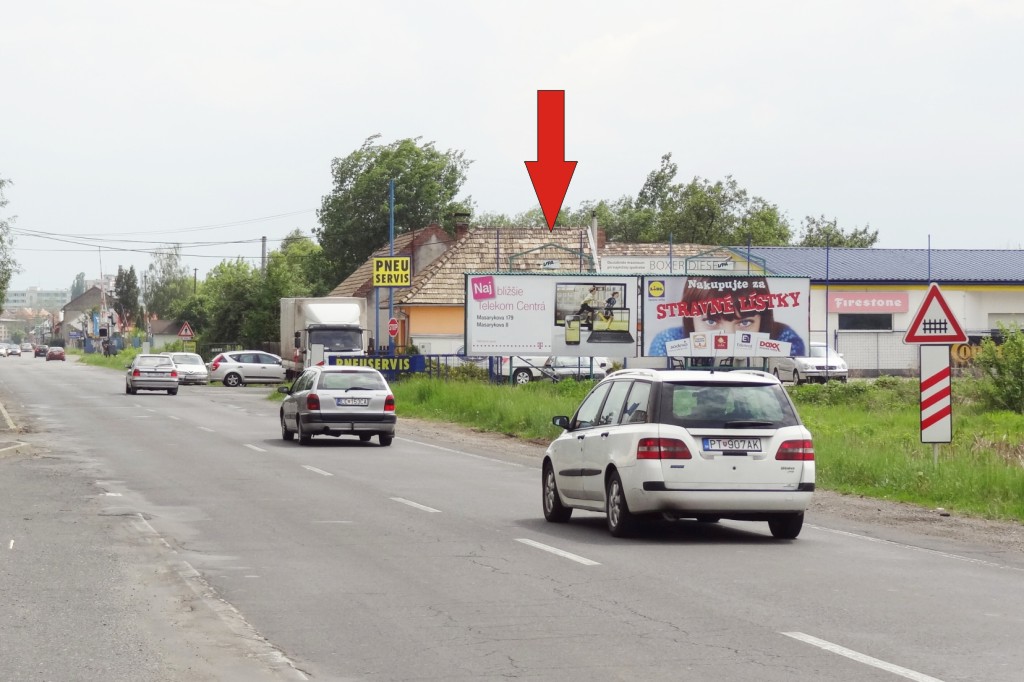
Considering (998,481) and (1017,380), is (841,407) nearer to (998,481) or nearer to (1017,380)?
(1017,380)

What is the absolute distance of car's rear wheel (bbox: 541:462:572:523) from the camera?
583 inches

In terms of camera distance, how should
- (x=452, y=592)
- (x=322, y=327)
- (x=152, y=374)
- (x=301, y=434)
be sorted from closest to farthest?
(x=452, y=592) → (x=301, y=434) → (x=322, y=327) → (x=152, y=374)

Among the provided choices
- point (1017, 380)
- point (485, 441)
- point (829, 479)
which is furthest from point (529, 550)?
point (1017, 380)

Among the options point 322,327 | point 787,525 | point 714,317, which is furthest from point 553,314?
point 787,525

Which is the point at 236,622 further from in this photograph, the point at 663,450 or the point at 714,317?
the point at 714,317

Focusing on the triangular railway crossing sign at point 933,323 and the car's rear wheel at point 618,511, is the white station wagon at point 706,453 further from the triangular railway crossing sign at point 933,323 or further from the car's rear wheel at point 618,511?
the triangular railway crossing sign at point 933,323

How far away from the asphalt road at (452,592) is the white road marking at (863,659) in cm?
2

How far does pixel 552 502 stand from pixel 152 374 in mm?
40201

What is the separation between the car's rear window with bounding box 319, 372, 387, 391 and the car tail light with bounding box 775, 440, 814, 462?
15.1 metres

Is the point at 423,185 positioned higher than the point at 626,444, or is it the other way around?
the point at 423,185

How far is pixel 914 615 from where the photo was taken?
9109mm

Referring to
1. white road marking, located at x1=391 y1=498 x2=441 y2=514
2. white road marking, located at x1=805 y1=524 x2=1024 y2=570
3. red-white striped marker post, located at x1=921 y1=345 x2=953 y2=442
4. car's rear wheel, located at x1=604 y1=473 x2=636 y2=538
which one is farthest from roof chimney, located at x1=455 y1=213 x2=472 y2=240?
car's rear wheel, located at x1=604 y1=473 x2=636 y2=538

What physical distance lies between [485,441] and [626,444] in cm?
1659

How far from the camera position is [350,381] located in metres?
27.2
